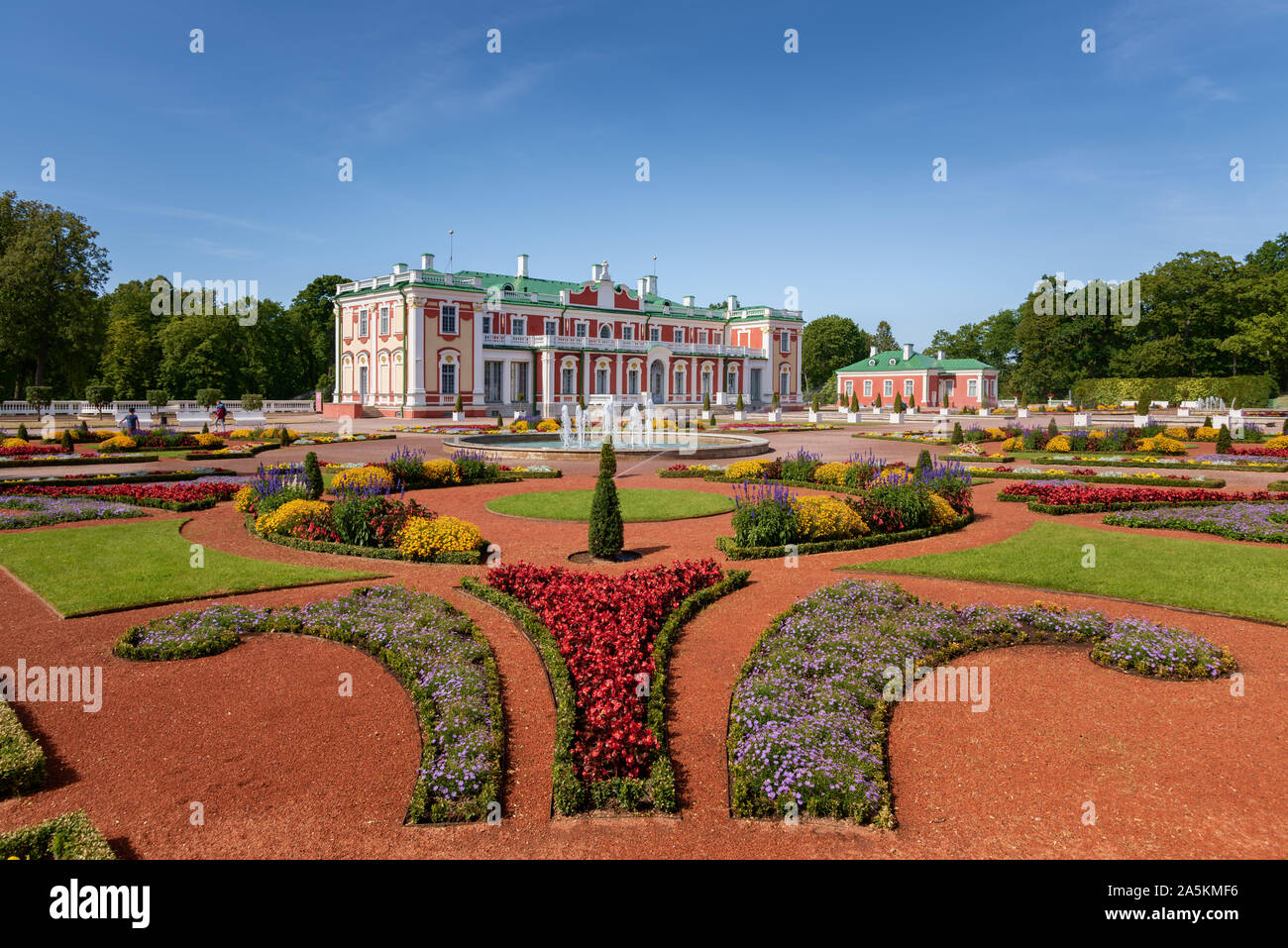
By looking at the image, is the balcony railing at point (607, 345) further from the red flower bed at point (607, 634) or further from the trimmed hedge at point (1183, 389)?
the red flower bed at point (607, 634)

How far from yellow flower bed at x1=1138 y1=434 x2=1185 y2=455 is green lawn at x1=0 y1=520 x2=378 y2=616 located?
2519 cm

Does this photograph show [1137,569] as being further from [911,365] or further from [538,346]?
[911,365]

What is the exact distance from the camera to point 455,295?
165 ft

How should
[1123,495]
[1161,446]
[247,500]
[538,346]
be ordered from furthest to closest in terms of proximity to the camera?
[538,346] < [1161,446] < [1123,495] < [247,500]

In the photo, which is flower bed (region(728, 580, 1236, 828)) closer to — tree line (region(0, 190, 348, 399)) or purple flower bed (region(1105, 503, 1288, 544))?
purple flower bed (region(1105, 503, 1288, 544))

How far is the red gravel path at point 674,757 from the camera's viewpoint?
410 cm

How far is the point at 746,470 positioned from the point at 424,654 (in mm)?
12655

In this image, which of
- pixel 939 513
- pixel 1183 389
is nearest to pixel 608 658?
pixel 939 513

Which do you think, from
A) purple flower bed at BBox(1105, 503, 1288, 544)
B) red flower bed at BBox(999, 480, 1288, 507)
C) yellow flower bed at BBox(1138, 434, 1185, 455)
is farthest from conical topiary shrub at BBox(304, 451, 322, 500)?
yellow flower bed at BBox(1138, 434, 1185, 455)

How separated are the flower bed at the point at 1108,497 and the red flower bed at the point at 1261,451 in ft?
32.7

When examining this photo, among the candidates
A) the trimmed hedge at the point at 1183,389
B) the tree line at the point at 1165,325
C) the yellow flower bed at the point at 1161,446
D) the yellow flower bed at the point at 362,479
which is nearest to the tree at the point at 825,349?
the tree line at the point at 1165,325

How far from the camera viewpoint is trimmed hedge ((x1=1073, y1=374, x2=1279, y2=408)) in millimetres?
53781

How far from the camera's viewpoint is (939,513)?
40.4ft

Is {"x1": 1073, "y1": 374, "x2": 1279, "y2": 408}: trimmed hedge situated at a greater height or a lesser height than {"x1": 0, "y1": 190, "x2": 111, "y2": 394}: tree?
lesser
